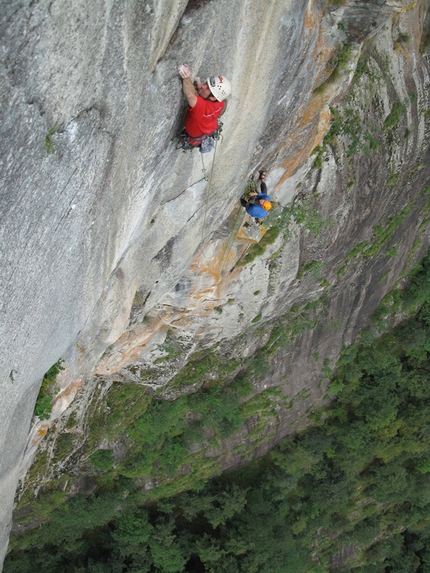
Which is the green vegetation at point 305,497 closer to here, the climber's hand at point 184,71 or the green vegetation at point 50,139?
the climber's hand at point 184,71

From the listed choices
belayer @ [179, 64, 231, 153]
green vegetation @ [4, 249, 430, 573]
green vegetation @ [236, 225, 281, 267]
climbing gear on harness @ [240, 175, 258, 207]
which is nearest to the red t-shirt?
belayer @ [179, 64, 231, 153]

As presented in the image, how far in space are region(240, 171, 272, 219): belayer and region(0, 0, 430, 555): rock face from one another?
0.64 feet

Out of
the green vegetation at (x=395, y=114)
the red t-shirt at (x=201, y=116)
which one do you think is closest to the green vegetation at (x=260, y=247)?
→ the green vegetation at (x=395, y=114)

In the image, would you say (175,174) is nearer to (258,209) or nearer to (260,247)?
(258,209)

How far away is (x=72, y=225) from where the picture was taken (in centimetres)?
411

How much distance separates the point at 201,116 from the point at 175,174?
39.3 inches

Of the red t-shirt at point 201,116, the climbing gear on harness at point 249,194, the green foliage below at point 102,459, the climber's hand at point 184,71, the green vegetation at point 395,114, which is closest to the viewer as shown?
the climber's hand at point 184,71

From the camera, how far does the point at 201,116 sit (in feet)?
14.7

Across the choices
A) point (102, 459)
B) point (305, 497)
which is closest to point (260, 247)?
point (102, 459)

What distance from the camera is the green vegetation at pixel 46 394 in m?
6.62

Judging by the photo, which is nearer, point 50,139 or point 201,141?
point 50,139

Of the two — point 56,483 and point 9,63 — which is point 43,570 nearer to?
point 56,483

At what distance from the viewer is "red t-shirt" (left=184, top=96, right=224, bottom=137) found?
14.6 feet

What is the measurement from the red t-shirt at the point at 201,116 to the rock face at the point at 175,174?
6.5 inches
